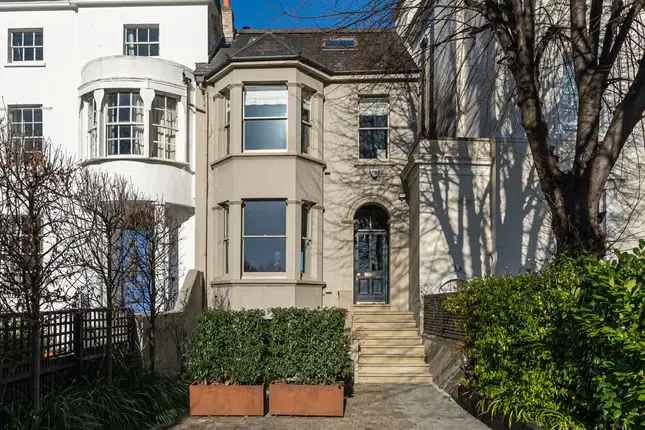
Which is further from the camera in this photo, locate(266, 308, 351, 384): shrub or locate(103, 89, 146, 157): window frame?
locate(103, 89, 146, 157): window frame

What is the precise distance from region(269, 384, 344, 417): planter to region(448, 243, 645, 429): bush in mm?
2053

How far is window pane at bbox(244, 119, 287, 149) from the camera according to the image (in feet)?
48.1

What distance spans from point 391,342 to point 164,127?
8384mm

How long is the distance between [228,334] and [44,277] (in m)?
2.84

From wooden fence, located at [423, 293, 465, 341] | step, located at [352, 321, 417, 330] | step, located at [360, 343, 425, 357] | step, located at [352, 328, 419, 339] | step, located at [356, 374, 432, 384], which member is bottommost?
step, located at [356, 374, 432, 384]

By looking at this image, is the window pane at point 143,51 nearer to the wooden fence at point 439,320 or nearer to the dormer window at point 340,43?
the dormer window at point 340,43

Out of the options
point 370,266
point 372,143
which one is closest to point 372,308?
point 370,266

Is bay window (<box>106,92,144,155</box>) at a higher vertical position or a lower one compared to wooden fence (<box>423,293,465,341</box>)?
higher

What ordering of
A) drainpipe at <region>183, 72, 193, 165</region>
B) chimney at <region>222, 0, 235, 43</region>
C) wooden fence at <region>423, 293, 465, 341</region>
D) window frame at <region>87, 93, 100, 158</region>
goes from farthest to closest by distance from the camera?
chimney at <region>222, 0, 235, 43</region>
drainpipe at <region>183, 72, 193, 165</region>
window frame at <region>87, 93, 100, 158</region>
wooden fence at <region>423, 293, 465, 341</region>

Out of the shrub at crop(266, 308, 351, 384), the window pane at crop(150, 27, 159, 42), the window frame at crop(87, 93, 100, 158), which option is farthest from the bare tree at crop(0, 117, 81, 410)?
the window pane at crop(150, 27, 159, 42)

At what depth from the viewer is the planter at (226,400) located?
27.4 ft

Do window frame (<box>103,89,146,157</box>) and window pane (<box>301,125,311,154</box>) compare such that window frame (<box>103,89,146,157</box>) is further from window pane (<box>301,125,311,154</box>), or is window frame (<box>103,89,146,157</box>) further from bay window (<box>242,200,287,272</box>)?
window pane (<box>301,125,311,154</box>)

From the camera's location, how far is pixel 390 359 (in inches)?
469

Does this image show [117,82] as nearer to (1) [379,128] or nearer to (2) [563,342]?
(1) [379,128]
